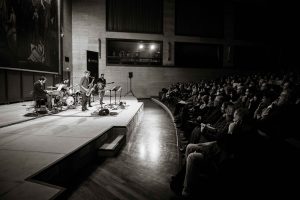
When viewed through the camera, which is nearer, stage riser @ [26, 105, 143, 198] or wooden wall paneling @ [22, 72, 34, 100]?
stage riser @ [26, 105, 143, 198]

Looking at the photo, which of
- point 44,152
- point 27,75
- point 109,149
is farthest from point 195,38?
point 44,152

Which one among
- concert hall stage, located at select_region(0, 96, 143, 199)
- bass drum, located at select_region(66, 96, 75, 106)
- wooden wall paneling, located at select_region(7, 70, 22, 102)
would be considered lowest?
concert hall stage, located at select_region(0, 96, 143, 199)

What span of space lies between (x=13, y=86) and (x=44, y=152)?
6.51m

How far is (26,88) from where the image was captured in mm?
9211

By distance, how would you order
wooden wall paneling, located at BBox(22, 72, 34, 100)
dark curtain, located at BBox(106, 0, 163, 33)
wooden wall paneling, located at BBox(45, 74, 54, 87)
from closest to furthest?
1. wooden wall paneling, located at BBox(22, 72, 34, 100)
2. wooden wall paneling, located at BBox(45, 74, 54, 87)
3. dark curtain, located at BBox(106, 0, 163, 33)

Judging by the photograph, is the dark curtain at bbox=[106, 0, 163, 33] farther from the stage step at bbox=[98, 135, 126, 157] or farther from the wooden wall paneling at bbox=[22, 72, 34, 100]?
the stage step at bbox=[98, 135, 126, 157]

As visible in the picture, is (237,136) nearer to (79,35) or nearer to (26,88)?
(26,88)

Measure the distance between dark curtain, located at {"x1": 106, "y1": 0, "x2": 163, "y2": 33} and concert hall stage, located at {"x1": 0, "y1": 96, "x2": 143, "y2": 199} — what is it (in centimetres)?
1010

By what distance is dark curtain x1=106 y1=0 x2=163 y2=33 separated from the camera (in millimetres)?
13837

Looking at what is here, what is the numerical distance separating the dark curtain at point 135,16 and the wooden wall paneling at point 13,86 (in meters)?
6.63

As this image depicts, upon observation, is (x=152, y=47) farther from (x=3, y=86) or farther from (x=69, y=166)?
(x=69, y=166)

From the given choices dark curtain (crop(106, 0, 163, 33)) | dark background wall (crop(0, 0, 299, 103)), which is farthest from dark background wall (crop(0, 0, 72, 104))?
dark curtain (crop(106, 0, 163, 33))

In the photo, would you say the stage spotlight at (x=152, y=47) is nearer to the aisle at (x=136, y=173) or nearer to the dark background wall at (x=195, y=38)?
the dark background wall at (x=195, y=38)

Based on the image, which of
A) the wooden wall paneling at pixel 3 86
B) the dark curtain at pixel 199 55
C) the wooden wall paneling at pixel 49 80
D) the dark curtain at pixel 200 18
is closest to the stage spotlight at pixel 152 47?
the dark curtain at pixel 199 55
